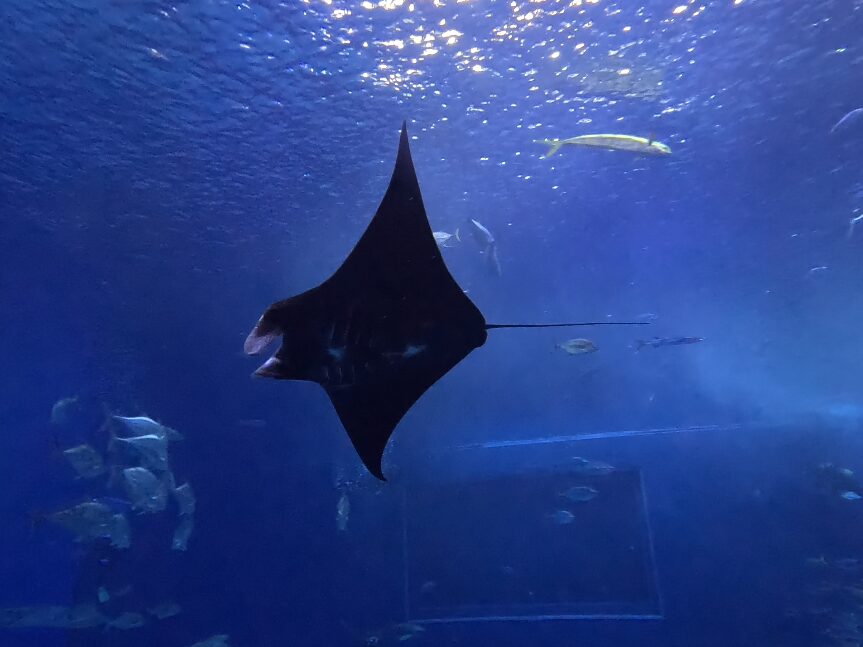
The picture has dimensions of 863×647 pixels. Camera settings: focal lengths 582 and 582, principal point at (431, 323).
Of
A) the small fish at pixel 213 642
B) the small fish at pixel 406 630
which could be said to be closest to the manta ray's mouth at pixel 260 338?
the small fish at pixel 406 630

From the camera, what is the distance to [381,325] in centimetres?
270

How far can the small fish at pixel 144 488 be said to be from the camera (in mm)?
7992

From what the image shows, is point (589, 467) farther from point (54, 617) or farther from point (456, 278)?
point (54, 617)

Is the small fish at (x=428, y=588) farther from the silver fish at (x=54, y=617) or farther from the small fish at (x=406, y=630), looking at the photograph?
the silver fish at (x=54, y=617)

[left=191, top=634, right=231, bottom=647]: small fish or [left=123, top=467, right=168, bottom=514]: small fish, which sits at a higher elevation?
[left=123, top=467, right=168, bottom=514]: small fish

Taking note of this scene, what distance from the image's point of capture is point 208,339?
13094mm

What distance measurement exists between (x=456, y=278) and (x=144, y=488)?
7.47 metres

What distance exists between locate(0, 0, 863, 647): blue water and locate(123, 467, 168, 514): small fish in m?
1.83

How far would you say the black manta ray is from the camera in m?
2.47

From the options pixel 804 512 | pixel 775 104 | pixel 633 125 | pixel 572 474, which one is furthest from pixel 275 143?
pixel 804 512

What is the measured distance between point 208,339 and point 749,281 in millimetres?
13262

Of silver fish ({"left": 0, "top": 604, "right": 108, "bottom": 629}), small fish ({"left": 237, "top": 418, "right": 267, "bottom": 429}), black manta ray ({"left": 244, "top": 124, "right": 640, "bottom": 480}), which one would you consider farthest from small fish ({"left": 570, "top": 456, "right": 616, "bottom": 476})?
silver fish ({"left": 0, "top": 604, "right": 108, "bottom": 629})

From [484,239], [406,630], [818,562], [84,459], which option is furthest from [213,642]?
[818,562]

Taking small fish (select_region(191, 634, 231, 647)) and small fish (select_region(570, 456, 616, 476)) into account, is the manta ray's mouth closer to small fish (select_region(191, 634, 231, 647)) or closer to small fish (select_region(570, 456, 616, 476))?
small fish (select_region(570, 456, 616, 476))
